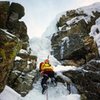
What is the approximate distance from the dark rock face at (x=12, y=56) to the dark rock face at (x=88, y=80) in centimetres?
234

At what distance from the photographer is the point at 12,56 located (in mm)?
9531

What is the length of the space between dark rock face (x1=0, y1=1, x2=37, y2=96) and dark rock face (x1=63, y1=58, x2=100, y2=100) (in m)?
2.34

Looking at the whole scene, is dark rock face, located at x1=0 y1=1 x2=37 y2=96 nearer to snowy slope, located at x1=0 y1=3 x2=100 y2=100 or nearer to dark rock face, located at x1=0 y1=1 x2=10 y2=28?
dark rock face, located at x1=0 y1=1 x2=10 y2=28

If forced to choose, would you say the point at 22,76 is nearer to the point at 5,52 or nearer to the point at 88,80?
the point at 88,80

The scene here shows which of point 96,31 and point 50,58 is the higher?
point 96,31

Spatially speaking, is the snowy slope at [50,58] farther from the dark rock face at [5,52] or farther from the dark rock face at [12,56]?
the dark rock face at [5,52]

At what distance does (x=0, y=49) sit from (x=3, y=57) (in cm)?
29

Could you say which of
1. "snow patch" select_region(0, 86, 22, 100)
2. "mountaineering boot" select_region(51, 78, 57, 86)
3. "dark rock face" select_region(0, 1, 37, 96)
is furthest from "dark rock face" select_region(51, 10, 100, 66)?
"snow patch" select_region(0, 86, 22, 100)

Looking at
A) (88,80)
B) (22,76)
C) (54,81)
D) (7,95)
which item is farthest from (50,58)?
(7,95)

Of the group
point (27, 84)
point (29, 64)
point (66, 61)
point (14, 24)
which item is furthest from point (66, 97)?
point (66, 61)

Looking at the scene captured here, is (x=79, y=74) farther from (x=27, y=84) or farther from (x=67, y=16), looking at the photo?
(x=67, y=16)

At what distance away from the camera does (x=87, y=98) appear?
13117mm

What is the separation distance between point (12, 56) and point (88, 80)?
592 cm

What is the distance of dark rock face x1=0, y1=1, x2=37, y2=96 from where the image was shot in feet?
30.5
